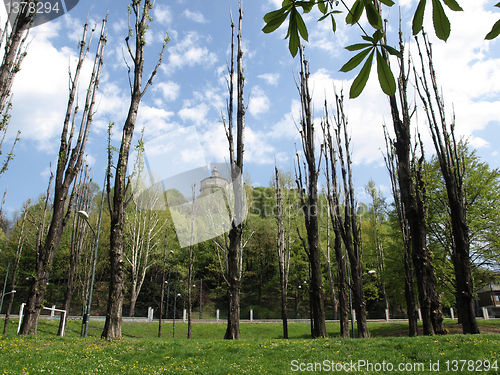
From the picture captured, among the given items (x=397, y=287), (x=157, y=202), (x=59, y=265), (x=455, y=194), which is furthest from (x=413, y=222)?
(x=59, y=265)

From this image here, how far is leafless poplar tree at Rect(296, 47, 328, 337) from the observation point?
10.6 metres

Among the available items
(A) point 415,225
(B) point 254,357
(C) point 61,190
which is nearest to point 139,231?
(C) point 61,190

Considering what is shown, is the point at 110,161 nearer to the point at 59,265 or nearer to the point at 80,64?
the point at 80,64

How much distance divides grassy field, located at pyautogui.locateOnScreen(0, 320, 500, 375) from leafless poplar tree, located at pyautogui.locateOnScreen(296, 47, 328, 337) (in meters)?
2.32

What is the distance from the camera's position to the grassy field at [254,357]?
239 inches

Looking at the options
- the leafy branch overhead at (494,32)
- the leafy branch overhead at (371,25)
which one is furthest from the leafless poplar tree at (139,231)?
the leafy branch overhead at (494,32)

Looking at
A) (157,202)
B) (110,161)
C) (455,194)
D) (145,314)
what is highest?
(157,202)

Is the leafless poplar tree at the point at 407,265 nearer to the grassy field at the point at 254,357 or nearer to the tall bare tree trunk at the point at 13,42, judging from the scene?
the grassy field at the point at 254,357

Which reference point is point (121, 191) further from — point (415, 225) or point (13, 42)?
point (415, 225)

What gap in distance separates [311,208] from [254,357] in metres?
6.10

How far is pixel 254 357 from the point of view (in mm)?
7086

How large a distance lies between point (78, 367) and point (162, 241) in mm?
29286

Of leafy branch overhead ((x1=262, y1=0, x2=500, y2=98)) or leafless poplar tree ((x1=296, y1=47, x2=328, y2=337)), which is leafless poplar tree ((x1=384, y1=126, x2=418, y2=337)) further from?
leafy branch overhead ((x1=262, y1=0, x2=500, y2=98))

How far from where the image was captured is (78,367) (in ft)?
19.9
